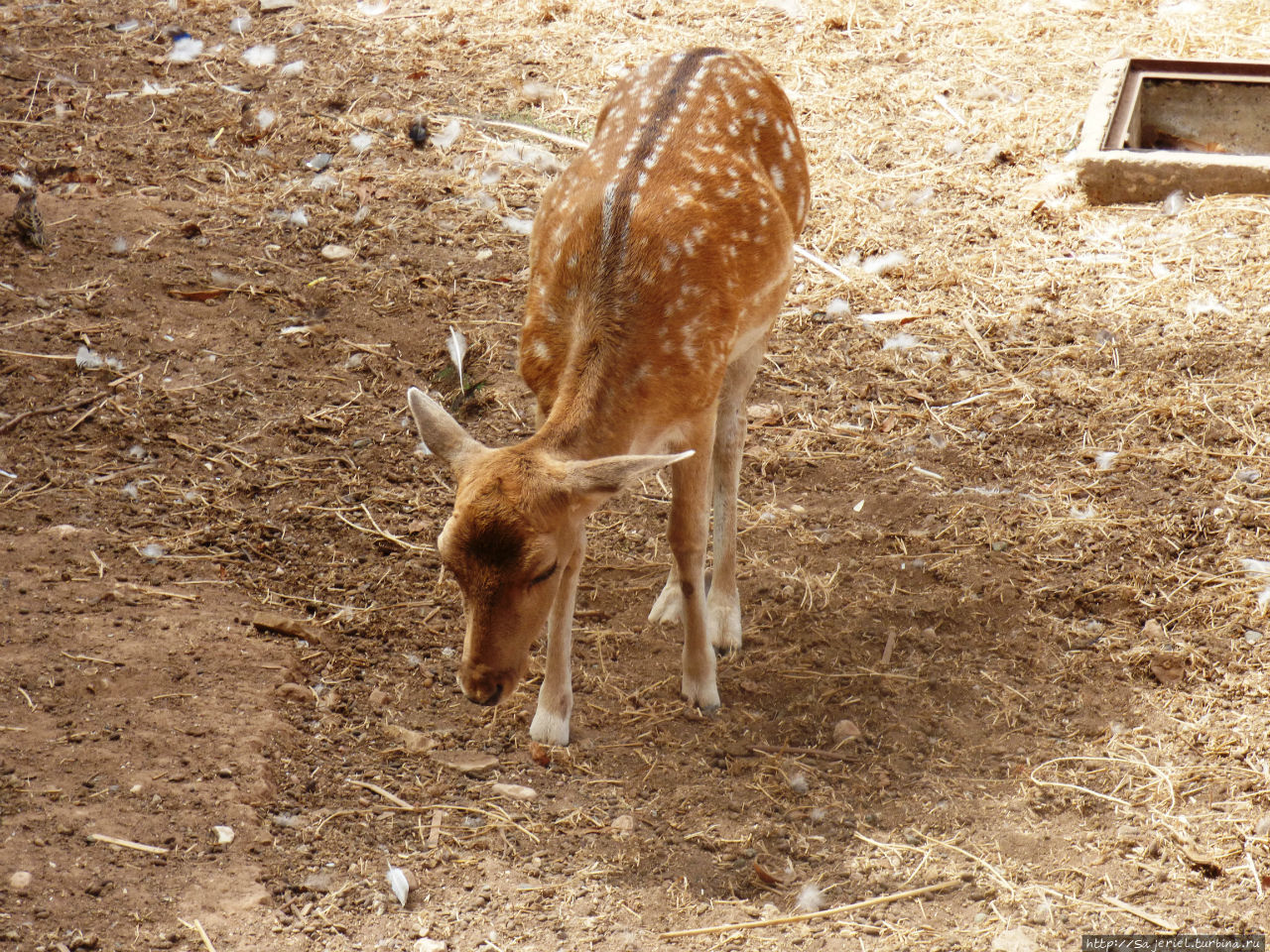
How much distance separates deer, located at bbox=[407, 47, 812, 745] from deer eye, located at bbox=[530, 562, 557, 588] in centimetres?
1

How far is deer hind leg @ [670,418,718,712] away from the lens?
4.20 meters

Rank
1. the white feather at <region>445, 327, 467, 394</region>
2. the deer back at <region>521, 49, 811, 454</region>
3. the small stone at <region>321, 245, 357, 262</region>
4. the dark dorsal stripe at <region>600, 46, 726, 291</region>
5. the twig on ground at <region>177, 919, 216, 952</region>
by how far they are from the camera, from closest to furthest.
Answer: the twig on ground at <region>177, 919, 216, 952</region>, the deer back at <region>521, 49, 811, 454</region>, the dark dorsal stripe at <region>600, 46, 726, 291</region>, the white feather at <region>445, 327, 467, 394</region>, the small stone at <region>321, 245, 357, 262</region>

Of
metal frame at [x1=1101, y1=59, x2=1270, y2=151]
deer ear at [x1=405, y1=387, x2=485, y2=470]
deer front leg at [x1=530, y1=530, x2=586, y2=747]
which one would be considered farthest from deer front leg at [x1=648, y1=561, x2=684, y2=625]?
metal frame at [x1=1101, y1=59, x2=1270, y2=151]

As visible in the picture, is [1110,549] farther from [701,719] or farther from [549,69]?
[549,69]

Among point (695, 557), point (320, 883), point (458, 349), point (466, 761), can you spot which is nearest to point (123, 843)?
point (320, 883)

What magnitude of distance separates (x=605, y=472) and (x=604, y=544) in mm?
1863

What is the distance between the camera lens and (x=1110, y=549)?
5.07m

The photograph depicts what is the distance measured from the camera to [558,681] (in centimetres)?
426

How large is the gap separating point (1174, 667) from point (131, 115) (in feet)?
22.1

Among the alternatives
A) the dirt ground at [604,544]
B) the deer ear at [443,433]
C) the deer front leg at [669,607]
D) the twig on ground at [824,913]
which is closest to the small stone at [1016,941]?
the dirt ground at [604,544]

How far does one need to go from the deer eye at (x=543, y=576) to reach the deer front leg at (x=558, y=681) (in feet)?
1.76

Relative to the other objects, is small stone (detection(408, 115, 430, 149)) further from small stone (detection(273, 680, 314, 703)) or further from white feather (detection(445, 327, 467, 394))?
small stone (detection(273, 680, 314, 703))

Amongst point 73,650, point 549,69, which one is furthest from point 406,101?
point 73,650

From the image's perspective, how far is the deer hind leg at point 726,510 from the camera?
477cm
